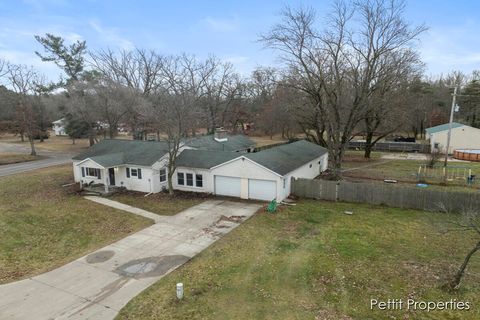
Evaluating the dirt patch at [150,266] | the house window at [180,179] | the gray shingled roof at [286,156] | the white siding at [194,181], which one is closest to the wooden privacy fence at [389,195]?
the gray shingled roof at [286,156]

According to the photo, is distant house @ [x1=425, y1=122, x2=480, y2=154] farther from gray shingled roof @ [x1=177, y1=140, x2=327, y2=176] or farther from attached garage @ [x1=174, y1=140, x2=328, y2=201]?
attached garage @ [x1=174, y1=140, x2=328, y2=201]

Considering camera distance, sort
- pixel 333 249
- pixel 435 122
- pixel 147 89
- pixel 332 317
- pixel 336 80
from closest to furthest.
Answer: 1. pixel 332 317
2. pixel 333 249
3. pixel 336 80
4. pixel 147 89
5. pixel 435 122

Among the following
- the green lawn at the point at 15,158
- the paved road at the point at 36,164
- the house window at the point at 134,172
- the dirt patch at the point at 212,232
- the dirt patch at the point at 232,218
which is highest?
the house window at the point at 134,172

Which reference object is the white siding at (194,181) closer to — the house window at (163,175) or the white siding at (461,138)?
the house window at (163,175)

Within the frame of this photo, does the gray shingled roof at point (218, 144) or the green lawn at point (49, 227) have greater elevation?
the gray shingled roof at point (218, 144)

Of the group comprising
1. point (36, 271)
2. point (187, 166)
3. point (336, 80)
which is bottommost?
point (36, 271)

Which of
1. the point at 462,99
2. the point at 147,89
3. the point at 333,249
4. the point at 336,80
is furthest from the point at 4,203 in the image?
the point at 462,99

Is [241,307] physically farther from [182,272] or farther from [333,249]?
[333,249]
